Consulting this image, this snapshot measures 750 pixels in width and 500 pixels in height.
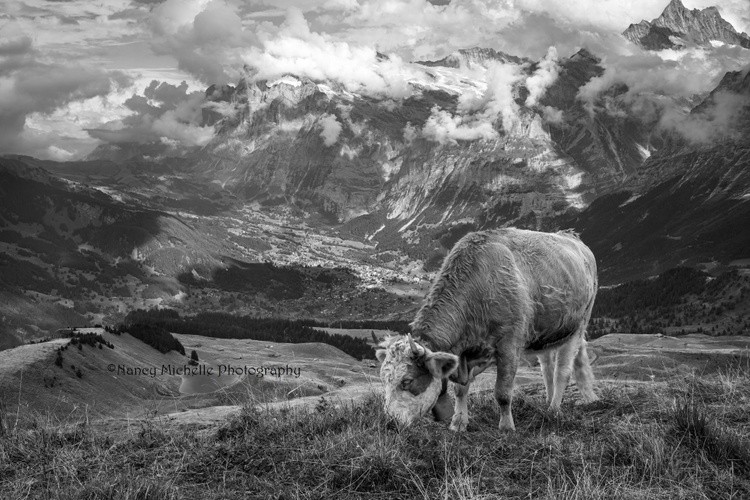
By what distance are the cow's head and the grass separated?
3.43 ft

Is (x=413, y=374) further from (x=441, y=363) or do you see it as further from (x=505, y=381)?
(x=505, y=381)

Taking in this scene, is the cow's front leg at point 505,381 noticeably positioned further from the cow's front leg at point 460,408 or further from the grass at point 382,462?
the grass at point 382,462

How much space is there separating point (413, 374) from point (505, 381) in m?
2.61

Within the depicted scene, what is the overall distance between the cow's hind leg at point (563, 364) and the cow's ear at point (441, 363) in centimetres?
519

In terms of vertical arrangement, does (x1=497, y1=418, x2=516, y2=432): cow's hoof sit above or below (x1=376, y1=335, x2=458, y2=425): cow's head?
below

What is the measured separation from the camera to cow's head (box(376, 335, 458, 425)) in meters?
11.9

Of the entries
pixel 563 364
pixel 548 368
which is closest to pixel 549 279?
pixel 563 364

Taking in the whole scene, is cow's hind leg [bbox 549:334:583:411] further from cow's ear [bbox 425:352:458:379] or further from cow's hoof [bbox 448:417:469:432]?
cow's ear [bbox 425:352:458:379]

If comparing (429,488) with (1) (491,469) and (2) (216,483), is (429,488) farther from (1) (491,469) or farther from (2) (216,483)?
(2) (216,483)

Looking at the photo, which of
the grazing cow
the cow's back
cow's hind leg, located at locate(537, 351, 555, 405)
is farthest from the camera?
cow's hind leg, located at locate(537, 351, 555, 405)

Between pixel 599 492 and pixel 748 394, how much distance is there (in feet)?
28.4

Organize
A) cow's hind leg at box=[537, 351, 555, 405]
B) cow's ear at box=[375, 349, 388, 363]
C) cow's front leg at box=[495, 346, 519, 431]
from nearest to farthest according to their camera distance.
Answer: cow's ear at box=[375, 349, 388, 363] → cow's front leg at box=[495, 346, 519, 431] → cow's hind leg at box=[537, 351, 555, 405]

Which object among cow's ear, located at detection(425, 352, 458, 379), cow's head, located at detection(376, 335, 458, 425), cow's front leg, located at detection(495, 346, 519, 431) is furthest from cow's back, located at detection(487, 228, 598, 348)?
cow's head, located at detection(376, 335, 458, 425)

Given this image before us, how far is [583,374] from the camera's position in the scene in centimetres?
1772
